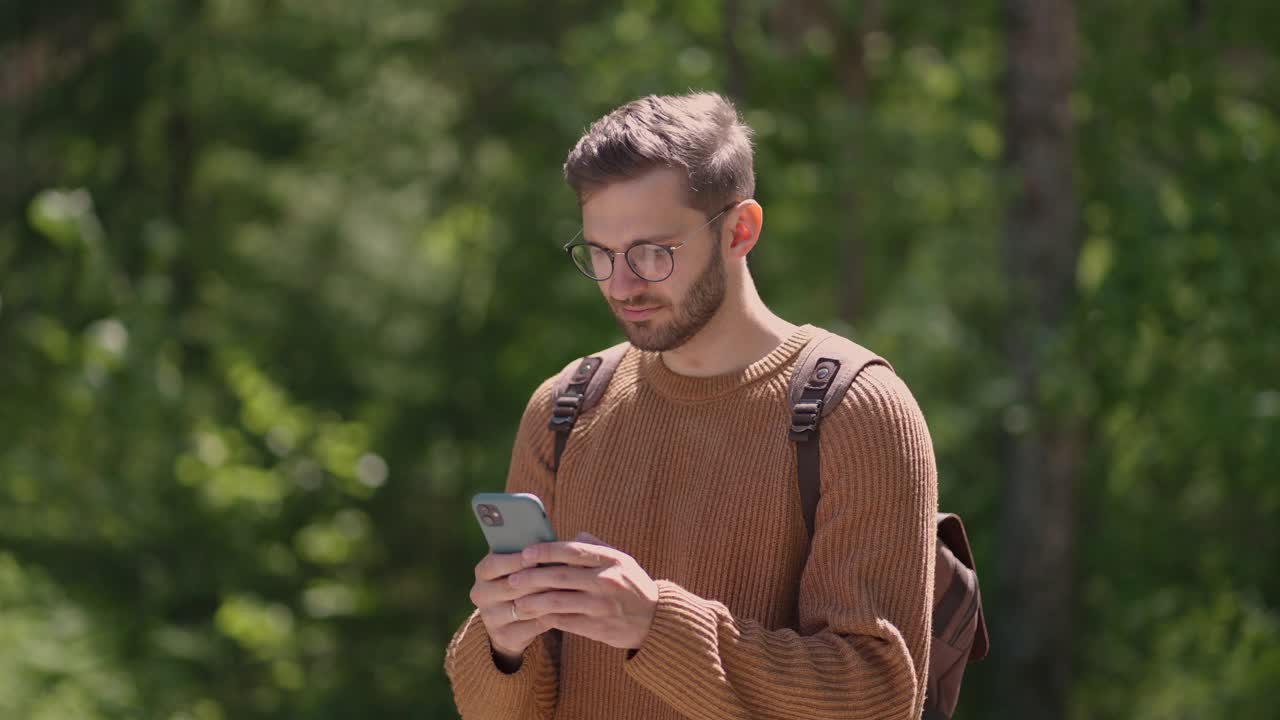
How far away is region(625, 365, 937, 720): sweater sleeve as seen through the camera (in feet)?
Result: 6.16

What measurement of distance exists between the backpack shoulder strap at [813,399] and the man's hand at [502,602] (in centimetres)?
44

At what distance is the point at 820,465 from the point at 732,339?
0.89ft

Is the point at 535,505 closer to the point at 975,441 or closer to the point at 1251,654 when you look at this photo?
the point at 1251,654

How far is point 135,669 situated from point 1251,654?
6.46m

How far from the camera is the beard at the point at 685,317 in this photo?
207cm

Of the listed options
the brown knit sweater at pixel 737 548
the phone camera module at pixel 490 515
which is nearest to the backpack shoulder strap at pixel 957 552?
the brown knit sweater at pixel 737 548

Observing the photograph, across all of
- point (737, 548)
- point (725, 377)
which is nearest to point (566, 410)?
point (725, 377)

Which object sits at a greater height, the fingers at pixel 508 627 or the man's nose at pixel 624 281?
the man's nose at pixel 624 281

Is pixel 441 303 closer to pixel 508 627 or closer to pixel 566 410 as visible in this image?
A: pixel 566 410

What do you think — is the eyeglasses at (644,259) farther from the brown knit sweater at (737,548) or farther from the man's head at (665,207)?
the brown knit sweater at (737,548)

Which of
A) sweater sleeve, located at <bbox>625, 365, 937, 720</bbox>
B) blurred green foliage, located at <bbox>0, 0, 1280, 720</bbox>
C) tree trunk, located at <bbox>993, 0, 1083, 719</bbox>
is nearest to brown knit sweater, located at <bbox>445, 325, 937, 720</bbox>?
sweater sleeve, located at <bbox>625, 365, 937, 720</bbox>

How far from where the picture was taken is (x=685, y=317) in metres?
2.09

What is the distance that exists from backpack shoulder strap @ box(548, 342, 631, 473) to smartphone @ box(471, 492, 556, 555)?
0.41 meters

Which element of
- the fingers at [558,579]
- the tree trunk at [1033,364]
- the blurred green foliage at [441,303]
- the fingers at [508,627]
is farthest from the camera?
the tree trunk at [1033,364]
